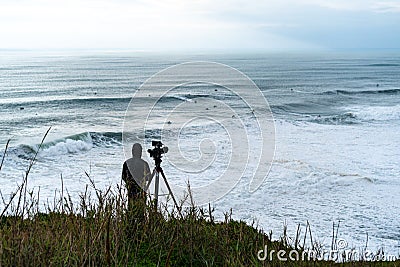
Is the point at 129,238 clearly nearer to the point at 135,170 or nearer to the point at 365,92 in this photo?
the point at 135,170

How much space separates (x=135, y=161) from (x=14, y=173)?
34.8ft

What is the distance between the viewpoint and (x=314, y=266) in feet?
11.2

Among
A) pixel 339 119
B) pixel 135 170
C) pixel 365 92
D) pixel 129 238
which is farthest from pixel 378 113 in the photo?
pixel 129 238

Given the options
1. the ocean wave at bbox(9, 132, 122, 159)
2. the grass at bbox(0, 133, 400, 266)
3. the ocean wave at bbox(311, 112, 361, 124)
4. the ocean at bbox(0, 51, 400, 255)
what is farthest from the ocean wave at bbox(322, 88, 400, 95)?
the grass at bbox(0, 133, 400, 266)

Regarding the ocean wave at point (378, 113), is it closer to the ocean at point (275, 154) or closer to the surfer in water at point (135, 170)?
the ocean at point (275, 154)

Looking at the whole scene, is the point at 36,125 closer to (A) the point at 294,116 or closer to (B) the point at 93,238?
(A) the point at 294,116

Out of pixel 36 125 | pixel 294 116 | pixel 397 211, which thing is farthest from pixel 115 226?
pixel 294 116

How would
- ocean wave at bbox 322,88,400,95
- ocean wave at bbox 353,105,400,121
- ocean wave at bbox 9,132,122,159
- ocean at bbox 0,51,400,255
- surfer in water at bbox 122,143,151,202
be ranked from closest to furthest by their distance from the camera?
surfer in water at bbox 122,143,151,202
ocean at bbox 0,51,400,255
ocean wave at bbox 9,132,122,159
ocean wave at bbox 353,105,400,121
ocean wave at bbox 322,88,400,95

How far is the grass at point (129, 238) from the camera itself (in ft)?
9.91

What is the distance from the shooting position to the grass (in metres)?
3.02

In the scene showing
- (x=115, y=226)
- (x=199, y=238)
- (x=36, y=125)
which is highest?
(x=115, y=226)

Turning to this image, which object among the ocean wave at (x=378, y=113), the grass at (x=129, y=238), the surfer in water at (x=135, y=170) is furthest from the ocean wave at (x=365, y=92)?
the grass at (x=129, y=238)

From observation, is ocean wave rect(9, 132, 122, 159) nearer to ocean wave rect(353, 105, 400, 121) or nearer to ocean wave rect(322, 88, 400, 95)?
ocean wave rect(353, 105, 400, 121)

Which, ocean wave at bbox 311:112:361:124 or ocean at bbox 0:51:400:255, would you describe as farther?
ocean wave at bbox 311:112:361:124
